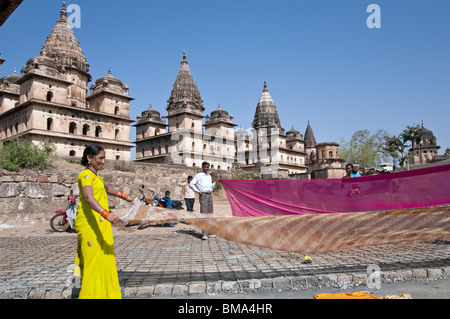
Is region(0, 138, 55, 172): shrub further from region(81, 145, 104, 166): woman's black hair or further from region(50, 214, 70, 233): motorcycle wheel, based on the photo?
region(81, 145, 104, 166): woman's black hair

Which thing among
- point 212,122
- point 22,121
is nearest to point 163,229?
point 22,121

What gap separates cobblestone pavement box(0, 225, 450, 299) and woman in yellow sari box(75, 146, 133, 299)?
0.66 meters

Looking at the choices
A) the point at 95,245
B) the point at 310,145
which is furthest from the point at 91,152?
the point at 310,145

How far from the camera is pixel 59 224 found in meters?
9.07

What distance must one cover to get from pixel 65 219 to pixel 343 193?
7.04 metres

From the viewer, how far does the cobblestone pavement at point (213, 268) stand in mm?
3615

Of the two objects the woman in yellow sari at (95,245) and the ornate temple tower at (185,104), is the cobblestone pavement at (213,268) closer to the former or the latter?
the woman in yellow sari at (95,245)

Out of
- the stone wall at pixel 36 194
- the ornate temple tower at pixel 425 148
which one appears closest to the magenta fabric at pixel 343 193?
the stone wall at pixel 36 194

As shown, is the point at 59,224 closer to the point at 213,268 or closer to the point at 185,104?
the point at 213,268

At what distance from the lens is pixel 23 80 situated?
3253 centimetres

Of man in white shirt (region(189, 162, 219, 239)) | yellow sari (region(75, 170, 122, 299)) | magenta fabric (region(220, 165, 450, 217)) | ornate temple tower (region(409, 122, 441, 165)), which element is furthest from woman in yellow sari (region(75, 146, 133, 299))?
ornate temple tower (region(409, 122, 441, 165))

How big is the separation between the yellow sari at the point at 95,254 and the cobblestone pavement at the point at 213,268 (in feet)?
2.16

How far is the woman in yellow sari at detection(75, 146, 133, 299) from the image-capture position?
2887 millimetres
